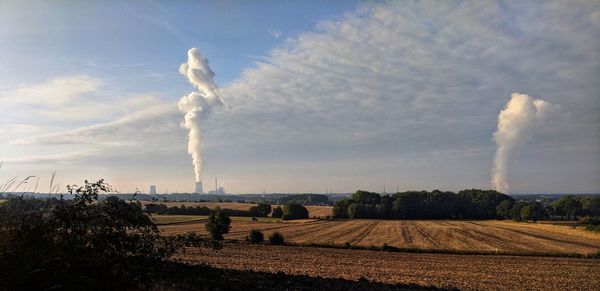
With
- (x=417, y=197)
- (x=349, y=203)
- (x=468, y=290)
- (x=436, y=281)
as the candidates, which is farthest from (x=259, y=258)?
(x=417, y=197)

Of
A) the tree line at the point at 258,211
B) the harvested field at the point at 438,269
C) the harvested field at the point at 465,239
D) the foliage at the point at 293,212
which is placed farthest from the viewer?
the foliage at the point at 293,212

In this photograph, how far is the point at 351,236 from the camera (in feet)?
228

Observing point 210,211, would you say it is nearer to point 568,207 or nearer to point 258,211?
point 258,211

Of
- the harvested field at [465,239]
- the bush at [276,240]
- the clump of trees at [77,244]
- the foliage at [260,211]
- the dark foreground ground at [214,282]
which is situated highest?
the clump of trees at [77,244]

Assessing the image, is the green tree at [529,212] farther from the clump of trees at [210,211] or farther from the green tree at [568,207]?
the clump of trees at [210,211]

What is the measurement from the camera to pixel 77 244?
35.5 feet

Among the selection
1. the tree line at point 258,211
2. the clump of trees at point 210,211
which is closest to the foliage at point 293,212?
the tree line at point 258,211

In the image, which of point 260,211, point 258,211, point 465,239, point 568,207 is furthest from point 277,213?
point 568,207

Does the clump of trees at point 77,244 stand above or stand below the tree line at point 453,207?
above

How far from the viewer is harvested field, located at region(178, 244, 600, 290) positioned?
2930cm

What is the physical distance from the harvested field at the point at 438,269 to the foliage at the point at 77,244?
50.5 ft

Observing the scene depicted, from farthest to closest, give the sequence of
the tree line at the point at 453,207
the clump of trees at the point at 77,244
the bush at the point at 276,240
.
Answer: the tree line at the point at 453,207
the bush at the point at 276,240
the clump of trees at the point at 77,244

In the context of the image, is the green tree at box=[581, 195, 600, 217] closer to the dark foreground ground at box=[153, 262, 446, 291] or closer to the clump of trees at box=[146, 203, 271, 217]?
the clump of trees at box=[146, 203, 271, 217]

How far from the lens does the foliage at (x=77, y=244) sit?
30.5 feet
